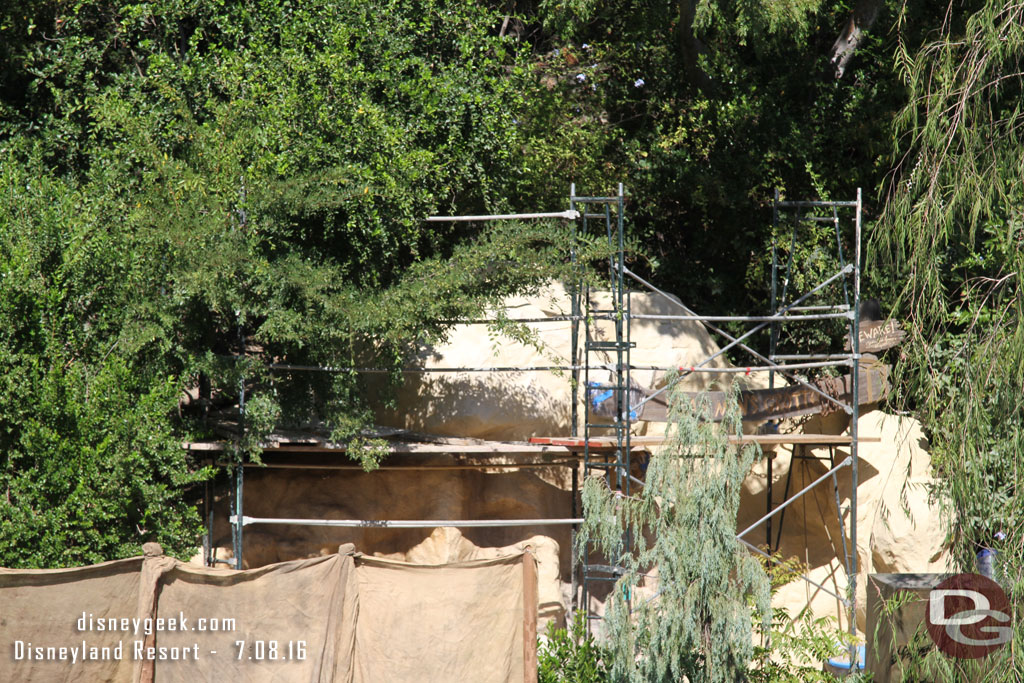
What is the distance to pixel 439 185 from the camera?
9.12m

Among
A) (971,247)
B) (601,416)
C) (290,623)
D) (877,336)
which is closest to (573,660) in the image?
(290,623)

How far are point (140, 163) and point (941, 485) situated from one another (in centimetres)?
722

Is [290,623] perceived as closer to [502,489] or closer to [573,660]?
[573,660]

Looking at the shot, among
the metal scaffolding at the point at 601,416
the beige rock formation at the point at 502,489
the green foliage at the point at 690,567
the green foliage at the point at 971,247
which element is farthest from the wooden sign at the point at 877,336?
the green foliage at the point at 690,567

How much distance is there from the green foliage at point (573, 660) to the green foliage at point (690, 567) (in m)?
0.72

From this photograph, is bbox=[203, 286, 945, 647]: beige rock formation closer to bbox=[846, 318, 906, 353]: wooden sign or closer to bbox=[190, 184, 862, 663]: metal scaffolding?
bbox=[190, 184, 862, 663]: metal scaffolding

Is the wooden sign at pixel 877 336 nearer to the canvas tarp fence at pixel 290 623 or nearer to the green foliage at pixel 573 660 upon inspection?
the green foliage at pixel 573 660

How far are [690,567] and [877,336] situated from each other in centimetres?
411

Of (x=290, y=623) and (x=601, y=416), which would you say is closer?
(x=290, y=623)

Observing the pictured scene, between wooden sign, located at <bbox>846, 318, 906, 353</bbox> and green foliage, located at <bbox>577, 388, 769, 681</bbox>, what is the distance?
3458 mm

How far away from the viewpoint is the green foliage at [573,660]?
7020 millimetres

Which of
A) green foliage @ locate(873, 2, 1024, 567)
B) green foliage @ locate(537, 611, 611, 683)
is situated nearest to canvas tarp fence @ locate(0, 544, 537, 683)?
green foliage @ locate(537, 611, 611, 683)

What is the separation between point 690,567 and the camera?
596 cm

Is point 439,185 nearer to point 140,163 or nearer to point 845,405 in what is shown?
point 140,163
